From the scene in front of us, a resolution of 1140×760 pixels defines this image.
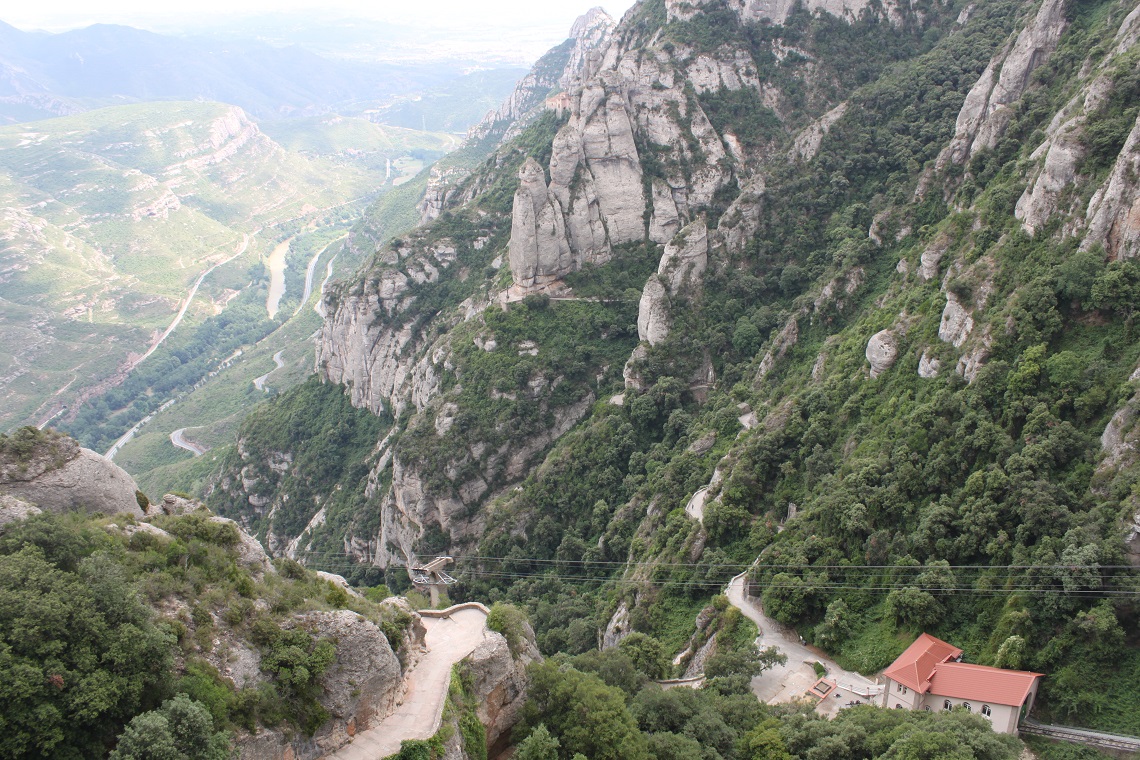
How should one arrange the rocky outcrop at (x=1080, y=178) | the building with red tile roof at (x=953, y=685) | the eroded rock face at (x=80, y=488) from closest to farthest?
the eroded rock face at (x=80, y=488) < the building with red tile roof at (x=953, y=685) < the rocky outcrop at (x=1080, y=178)

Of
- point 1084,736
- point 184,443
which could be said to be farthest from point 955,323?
point 184,443

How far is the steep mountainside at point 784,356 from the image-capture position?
4275cm

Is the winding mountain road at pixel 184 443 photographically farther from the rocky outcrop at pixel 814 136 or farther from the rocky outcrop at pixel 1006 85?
the rocky outcrop at pixel 1006 85

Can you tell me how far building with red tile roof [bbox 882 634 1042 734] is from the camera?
35.2 metres

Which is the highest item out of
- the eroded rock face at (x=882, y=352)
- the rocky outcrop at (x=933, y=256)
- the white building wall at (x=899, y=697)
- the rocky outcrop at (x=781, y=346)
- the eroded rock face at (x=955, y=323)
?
the rocky outcrop at (x=933, y=256)

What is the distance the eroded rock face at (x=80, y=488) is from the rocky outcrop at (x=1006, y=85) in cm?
6646

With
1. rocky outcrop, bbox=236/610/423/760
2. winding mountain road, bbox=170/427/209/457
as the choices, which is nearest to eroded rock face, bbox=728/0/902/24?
rocky outcrop, bbox=236/610/423/760

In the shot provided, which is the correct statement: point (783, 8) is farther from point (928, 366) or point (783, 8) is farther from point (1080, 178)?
point (928, 366)

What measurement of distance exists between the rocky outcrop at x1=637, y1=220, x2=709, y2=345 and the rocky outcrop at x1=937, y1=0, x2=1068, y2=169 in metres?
23.9

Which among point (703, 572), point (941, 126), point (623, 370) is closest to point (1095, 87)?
point (941, 126)

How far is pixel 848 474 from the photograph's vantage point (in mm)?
52469

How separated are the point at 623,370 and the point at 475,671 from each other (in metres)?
55.8

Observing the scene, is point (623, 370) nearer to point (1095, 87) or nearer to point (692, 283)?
point (692, 283)

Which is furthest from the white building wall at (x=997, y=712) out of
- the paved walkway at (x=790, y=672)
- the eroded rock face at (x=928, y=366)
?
the eroded rock face at (x=928, y=366)
